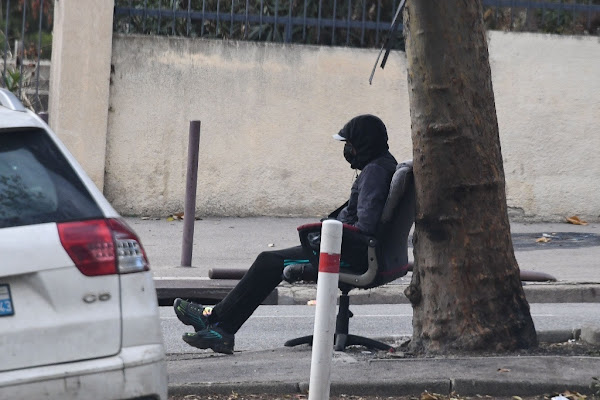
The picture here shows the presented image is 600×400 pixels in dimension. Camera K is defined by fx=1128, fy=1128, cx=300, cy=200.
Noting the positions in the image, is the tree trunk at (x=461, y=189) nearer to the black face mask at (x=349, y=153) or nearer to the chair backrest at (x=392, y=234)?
the chair backrest at (x=392, y=234)

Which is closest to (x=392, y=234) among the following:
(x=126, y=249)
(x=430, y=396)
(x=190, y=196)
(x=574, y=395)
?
(x=430, y=396)

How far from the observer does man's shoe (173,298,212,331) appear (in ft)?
21.3

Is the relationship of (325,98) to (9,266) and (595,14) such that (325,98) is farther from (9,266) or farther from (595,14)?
(9,266)

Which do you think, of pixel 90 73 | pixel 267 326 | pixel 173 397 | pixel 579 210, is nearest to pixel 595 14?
pixel 579 210

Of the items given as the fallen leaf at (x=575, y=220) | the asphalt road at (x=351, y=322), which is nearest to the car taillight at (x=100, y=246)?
the asphalt road at (x=351, y=322)

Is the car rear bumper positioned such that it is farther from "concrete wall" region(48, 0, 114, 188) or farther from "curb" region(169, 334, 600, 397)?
"concrete wall" region(48, 0, 114, 188)

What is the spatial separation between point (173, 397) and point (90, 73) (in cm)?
787

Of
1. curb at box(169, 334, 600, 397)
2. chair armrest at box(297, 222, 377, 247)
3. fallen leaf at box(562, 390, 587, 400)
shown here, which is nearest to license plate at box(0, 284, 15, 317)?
curb at box(169, 334, 600, 397)

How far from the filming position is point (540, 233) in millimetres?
12812

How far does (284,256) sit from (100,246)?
9.51ft

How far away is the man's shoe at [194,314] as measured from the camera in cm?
650

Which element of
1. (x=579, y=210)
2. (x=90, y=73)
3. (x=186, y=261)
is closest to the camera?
(x=186, y=261)

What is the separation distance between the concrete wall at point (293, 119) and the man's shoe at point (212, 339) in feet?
22.4

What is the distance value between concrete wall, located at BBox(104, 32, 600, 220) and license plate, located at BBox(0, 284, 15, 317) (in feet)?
31.2
